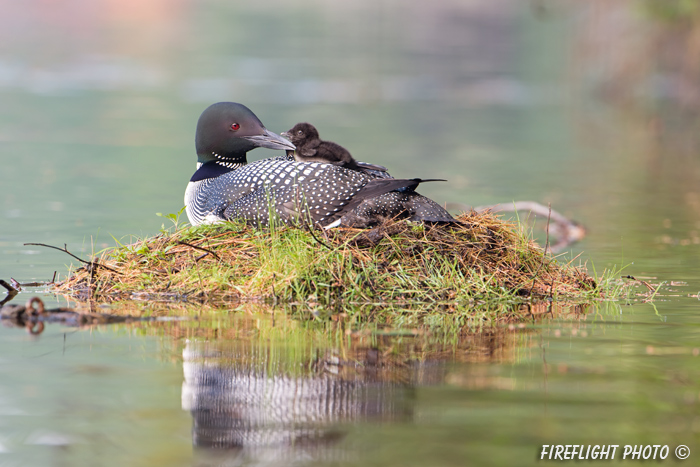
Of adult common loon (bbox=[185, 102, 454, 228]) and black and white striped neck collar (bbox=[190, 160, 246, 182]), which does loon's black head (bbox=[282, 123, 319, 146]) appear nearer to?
adult common loon (bbox=[185, 102, 454, 228])

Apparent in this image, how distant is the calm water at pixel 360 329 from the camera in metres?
3.87

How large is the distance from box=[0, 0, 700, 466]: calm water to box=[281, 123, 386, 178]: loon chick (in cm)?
133

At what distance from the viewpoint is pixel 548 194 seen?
12.6 metres

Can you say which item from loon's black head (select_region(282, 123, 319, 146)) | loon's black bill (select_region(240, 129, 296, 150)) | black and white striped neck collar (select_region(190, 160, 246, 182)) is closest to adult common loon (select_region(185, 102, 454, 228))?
loon's black bill (select_region(240, 129, 296, 150))

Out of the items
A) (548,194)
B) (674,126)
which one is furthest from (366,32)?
(548,194)

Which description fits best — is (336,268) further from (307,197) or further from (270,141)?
(270,141)

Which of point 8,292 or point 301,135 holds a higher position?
point 301,135

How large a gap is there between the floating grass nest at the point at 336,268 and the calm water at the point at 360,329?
0.27 meters

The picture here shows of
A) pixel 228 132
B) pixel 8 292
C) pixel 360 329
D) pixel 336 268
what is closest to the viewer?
pixel 360 329

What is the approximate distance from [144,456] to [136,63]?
105 ft

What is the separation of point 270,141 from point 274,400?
293cm

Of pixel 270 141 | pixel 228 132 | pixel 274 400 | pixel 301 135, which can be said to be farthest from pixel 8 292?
pixel 274 400

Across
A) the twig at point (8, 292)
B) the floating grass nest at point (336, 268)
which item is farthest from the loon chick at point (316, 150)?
the twig at point (8, 292)

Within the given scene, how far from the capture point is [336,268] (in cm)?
598
